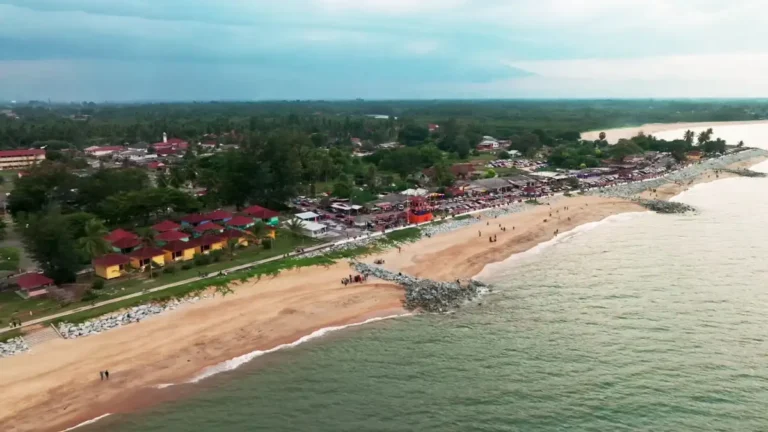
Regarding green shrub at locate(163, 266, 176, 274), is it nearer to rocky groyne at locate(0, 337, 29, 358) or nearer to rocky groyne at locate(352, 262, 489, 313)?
rocky groyne at locate(0, 337, 29, 358)

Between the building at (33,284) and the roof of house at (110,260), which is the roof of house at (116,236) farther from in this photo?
the building at (33,284)

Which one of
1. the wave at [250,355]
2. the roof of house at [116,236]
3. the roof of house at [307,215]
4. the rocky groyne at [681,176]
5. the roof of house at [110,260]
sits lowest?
the wave at [250,355]

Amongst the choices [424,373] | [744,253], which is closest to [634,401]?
[424,373]

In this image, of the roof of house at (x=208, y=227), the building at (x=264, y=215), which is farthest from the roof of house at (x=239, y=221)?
the building at (x=264, y=215)

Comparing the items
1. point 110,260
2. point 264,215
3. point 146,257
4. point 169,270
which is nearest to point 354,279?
point 169,270

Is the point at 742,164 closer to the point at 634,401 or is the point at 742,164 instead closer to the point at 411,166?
the point at 411,166

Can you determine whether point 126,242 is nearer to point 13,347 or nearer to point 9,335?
point 9,335

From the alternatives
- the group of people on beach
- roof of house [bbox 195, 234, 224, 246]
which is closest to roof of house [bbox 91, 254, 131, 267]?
roof of house [bbox 195, 234, 224, 246]
